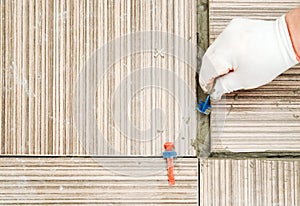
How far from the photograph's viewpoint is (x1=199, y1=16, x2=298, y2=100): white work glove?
0.90 metres

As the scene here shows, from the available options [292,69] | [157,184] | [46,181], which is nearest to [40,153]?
[46,181]

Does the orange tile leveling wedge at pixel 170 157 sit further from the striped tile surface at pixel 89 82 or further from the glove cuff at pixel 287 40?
the glove cuff at pixel 287 40

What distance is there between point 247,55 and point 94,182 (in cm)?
33

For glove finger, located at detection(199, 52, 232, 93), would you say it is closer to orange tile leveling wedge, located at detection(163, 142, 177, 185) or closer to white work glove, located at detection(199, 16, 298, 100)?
white work glove, located at detection(199, 16, 298, 100)

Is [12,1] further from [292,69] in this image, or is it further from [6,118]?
[292,69]

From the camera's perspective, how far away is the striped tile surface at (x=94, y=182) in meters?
0.98

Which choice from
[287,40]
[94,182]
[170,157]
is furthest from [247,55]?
[94,182]

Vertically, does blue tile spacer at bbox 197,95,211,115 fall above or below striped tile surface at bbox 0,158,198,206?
above

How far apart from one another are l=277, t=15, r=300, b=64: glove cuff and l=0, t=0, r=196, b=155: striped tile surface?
0.53 ft

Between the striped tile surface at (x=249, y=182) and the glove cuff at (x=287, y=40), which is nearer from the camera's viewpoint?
the glove cuff at (x=287, y=40)

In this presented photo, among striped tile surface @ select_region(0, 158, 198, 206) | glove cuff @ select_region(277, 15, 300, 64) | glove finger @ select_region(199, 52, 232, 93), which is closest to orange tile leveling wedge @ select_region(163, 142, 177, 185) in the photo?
striped tile surface @ select_region(0, 158, 198, 206)

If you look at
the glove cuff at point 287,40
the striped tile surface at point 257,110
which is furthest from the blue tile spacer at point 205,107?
the glove cuff at point 287,40

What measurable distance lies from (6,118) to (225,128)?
1.23 ft

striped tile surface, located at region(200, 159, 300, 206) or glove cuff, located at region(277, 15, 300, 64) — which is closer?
glove cuff, located at region(277, 15, 300, 64)
